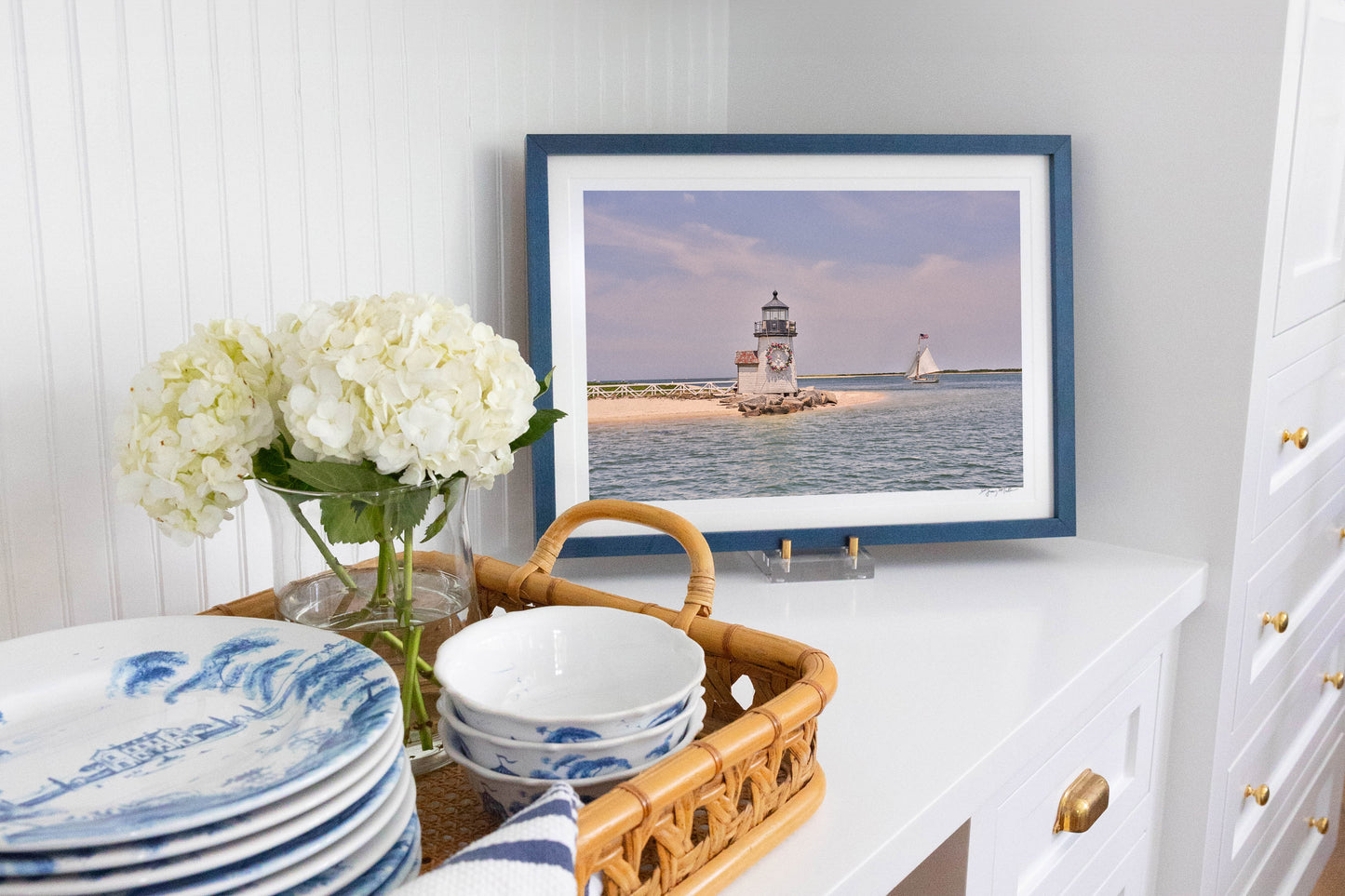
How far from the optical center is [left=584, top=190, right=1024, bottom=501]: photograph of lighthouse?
→ 3.73ft

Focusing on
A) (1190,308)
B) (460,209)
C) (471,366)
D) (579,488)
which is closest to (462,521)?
(471,366)

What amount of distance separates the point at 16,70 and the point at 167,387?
31 centimetres

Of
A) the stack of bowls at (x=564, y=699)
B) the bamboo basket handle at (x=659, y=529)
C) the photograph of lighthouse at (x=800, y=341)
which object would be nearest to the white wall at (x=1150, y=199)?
the photograph of lighthouse at (x=800, y=341)

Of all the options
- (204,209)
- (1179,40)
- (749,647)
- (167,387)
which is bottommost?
(749,647)

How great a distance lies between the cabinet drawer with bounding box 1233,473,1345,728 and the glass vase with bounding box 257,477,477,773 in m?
0.94

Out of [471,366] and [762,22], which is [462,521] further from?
[762,22]

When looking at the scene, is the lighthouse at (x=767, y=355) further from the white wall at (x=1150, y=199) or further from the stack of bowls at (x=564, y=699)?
the stack of bowls at (x=564, y=699)

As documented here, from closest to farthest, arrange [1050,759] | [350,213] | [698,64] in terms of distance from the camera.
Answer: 1. [1050,759]
2. [350,213]
3. [698,64]

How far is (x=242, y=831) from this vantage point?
0.43m

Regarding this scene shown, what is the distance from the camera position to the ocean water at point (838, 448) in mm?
1146

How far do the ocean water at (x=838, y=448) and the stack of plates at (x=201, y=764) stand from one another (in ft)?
1.84

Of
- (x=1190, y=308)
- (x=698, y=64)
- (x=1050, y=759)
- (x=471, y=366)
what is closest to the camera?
(x=471, y=366)

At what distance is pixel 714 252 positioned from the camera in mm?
1148

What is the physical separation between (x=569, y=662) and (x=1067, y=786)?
51cm
